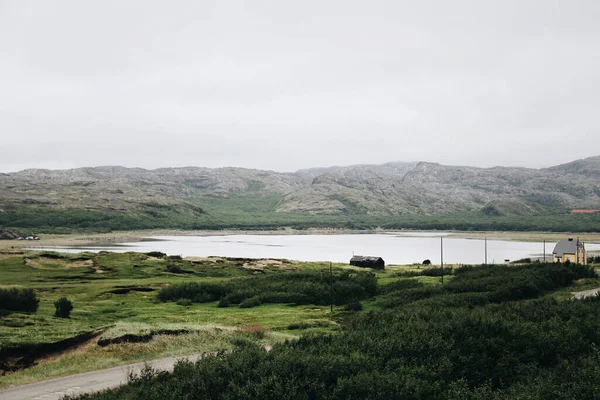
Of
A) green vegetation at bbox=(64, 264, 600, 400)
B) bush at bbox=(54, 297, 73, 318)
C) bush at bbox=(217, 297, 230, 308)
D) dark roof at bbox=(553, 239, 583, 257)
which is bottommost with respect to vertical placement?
bush at bbox=(217, 297, 230, 308)

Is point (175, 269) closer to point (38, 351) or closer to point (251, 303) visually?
point (251, 303)

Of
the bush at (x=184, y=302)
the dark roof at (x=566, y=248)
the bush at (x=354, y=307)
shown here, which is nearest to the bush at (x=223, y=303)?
the bush at (x=184, y=302)

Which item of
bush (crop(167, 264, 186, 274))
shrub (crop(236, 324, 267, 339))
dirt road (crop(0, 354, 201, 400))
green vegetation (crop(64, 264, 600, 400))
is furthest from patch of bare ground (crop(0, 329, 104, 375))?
bush (crop(167, 264, 186, 274))

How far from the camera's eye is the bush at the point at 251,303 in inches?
2382

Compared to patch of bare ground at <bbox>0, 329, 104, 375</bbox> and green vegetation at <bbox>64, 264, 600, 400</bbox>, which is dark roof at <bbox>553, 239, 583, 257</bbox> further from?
patch of bare ground at <bbox>0, 329, 104, 375</bbox>

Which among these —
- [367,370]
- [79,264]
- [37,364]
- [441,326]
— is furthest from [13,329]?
[79,264]

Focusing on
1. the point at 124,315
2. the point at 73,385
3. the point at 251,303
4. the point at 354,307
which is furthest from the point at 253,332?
the point at 251,303

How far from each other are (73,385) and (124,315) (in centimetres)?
2669

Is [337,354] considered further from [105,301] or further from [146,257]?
[146,257]

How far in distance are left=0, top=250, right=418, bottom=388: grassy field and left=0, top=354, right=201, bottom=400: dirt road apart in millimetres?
1192

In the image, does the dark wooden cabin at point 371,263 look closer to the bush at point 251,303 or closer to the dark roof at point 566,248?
the dark roof at point 566,248

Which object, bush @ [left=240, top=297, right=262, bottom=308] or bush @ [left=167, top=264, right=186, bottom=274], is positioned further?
bush @ [left=167, top=264, right=186, bottom=274]

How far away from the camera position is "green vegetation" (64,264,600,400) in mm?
20516

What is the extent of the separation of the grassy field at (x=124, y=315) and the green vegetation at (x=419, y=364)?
752 cm
